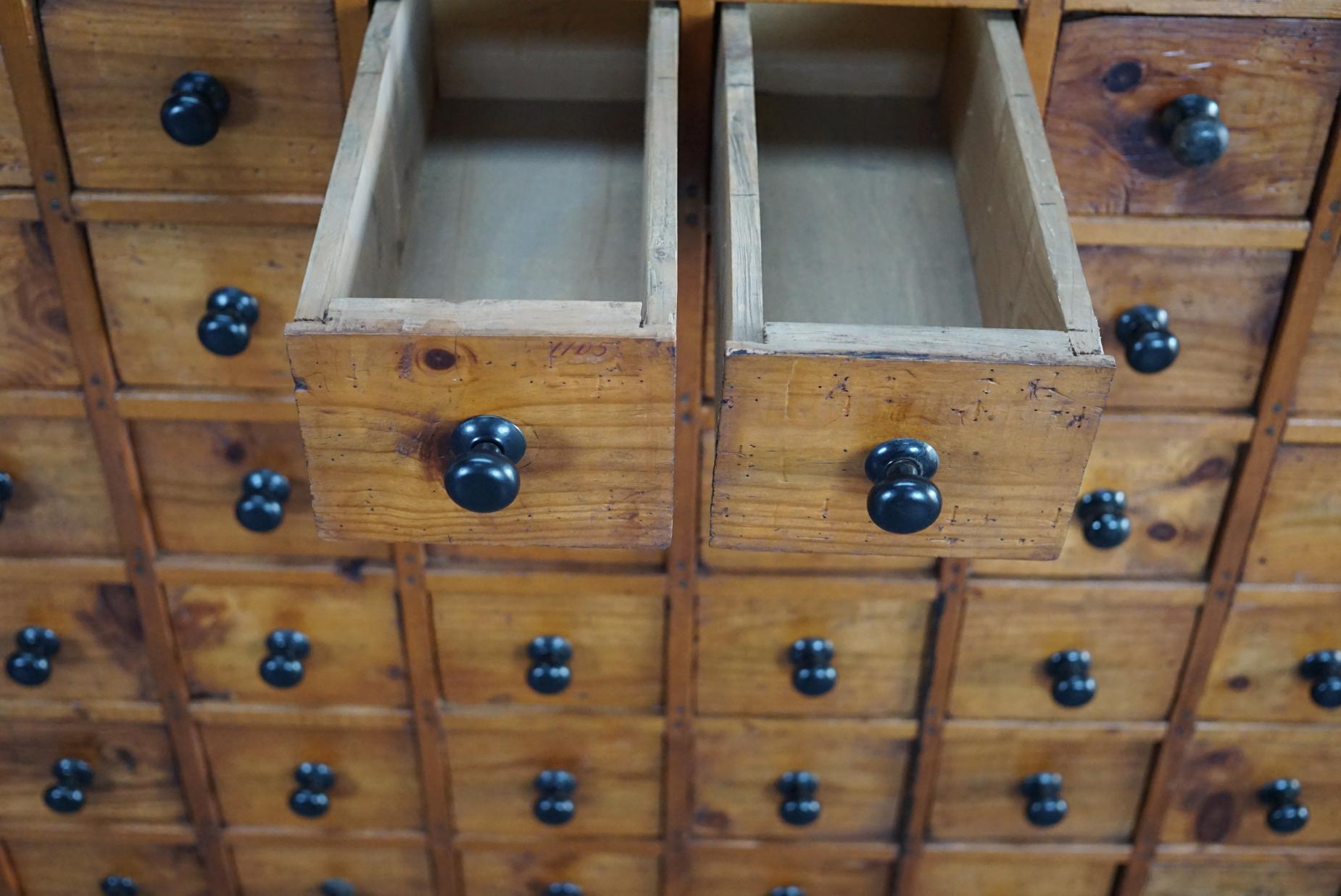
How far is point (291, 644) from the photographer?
117 centimetres

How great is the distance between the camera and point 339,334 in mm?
625

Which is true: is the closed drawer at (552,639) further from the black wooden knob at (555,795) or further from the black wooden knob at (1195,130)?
the black wooden knob at (1195,130)

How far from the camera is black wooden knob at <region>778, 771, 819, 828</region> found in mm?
1232

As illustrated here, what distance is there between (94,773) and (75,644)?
7.2 inches

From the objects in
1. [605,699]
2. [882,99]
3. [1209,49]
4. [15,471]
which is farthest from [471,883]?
[1209,49]

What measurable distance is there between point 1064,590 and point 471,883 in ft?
2.53

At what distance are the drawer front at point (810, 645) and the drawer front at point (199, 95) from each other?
0.56m

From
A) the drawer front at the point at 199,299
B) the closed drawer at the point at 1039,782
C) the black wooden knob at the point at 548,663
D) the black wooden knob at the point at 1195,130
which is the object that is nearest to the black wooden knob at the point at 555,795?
the black wooden knob at the point at 548,663

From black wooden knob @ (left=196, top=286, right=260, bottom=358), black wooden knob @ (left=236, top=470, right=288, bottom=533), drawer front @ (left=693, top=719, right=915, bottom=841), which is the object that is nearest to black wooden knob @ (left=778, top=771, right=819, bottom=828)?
drawer front @ (left=693, top=719, right=915, bottom=841)

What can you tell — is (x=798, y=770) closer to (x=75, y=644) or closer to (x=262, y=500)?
(x=262, y=500)

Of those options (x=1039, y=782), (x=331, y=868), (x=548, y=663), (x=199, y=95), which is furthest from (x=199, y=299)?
(x=1039, y=782)

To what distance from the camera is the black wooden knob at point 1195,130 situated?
87 cm

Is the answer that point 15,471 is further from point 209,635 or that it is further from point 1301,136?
point 1301,136

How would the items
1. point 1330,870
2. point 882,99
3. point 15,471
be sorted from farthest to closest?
point 1330,870 → point 15,471 → point 882,99
